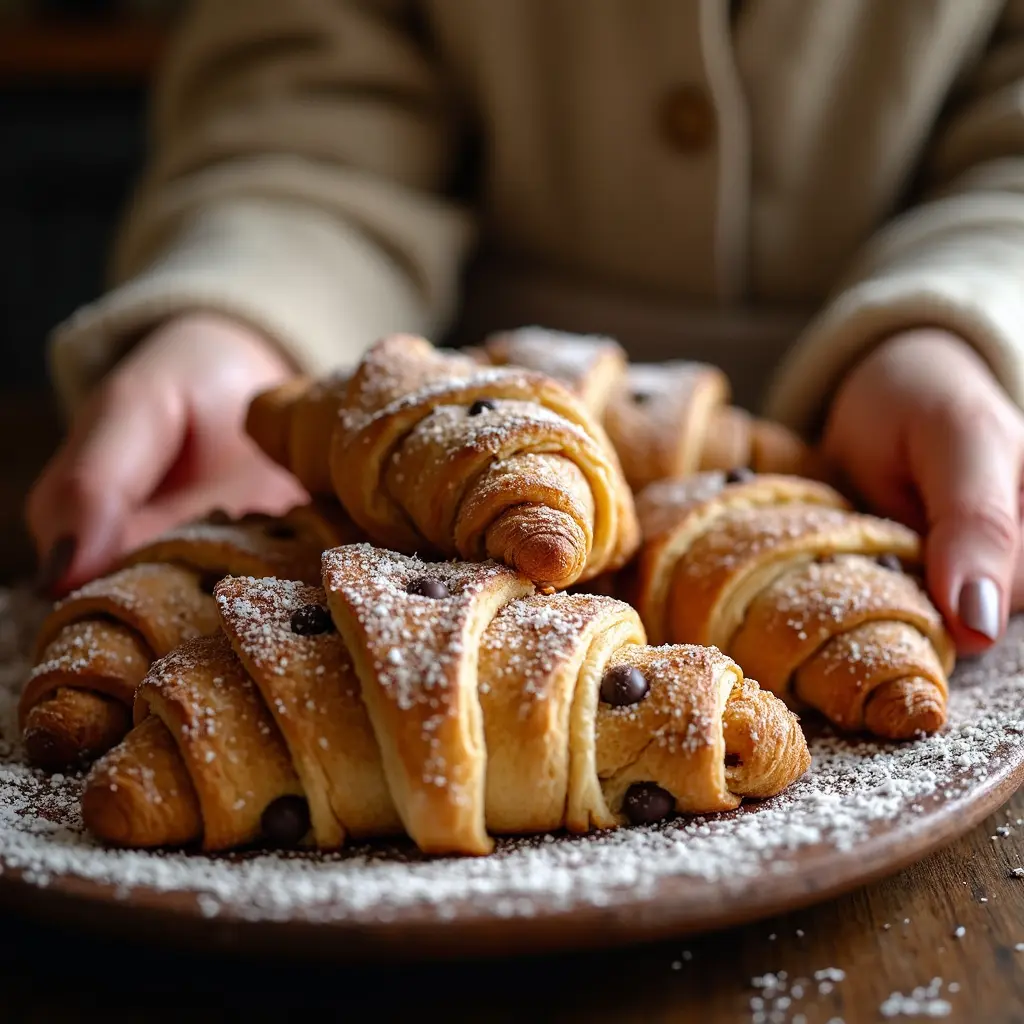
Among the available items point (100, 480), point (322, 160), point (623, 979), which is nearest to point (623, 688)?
point (623, 979)

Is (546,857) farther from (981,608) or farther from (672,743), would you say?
(981,608)

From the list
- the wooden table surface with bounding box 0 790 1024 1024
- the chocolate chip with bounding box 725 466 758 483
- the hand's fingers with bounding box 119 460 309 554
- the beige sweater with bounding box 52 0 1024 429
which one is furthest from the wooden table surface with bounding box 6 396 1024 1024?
the beige sweater with bounding box 52 0 1024 429

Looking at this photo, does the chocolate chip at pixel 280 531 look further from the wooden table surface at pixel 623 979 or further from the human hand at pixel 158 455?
the wooden table surface at pixel 623 979

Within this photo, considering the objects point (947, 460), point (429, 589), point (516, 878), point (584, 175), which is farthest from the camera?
point (584, 175)

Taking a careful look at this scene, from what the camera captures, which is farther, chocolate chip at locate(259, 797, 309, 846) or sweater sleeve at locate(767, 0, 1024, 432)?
sweater sleeve at locate(767, 0, 1024, 432)

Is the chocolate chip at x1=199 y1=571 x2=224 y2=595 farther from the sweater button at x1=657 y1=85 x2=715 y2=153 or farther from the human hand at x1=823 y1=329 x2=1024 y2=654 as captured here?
the sweater button at x1=657 y1=85 x2=715 y2=153

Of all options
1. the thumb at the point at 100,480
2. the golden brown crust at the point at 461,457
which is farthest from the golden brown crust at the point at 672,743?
the thumb at the point at 100,480
